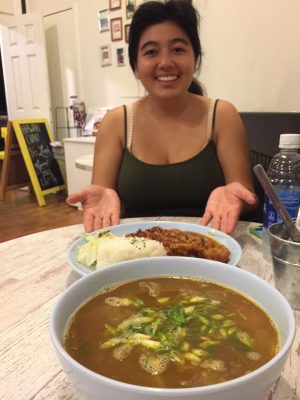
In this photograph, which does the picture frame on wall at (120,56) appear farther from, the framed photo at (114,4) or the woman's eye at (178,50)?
the woman's eye at (178,50)

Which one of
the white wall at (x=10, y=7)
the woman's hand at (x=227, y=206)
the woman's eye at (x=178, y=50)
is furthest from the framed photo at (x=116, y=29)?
the woman's hand at (x=227, y=206)

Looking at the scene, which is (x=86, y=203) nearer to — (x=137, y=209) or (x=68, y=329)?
(x=137, y=209)

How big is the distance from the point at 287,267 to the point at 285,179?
1.86ft

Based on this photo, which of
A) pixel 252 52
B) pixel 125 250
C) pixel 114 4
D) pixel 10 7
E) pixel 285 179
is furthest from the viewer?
pixel 10 7

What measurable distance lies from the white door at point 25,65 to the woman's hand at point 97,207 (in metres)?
4.18

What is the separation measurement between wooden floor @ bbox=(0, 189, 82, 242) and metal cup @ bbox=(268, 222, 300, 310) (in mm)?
3110

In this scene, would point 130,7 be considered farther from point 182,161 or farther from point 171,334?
point 171,334

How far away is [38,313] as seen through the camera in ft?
2.08

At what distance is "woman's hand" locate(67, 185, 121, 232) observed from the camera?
40.3 inches

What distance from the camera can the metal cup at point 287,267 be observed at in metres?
0.61

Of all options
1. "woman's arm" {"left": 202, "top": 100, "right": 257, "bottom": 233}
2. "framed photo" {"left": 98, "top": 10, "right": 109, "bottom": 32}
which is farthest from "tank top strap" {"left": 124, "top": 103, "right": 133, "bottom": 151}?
"framed photo" {"left": 98, "top": 10, "right": 109, "bottom": 32}

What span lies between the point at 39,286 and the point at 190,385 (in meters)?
0.46

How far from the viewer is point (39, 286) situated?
732 millimetres

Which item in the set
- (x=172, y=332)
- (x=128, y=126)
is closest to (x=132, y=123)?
(x=128, y=126)
